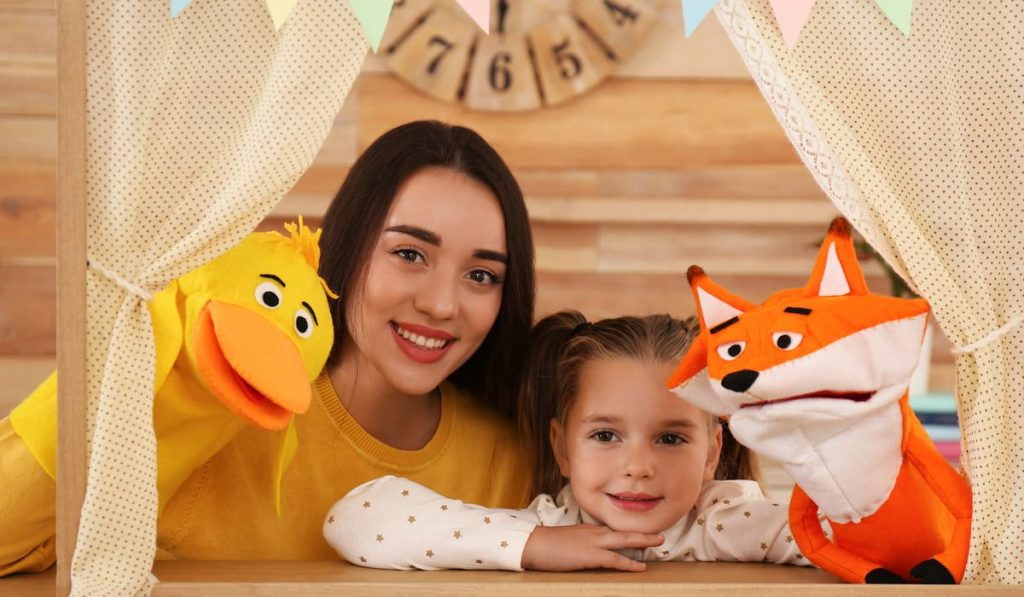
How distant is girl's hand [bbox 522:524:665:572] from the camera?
1.40 m

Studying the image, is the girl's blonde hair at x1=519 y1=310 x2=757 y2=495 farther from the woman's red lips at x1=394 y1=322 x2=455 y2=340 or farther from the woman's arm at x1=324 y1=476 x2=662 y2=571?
the woman's arm at x1=324 y1=476 x2=662 y2=571

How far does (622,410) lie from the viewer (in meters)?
1.61

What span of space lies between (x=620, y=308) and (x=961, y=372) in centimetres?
215

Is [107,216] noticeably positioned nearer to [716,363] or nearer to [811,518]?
[716,363]

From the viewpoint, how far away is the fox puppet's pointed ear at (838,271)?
1307 millimetres

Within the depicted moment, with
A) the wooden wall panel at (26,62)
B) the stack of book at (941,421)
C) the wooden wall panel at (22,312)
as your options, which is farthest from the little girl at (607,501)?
the wooden wall panel at (26,62)

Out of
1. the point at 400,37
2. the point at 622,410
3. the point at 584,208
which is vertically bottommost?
the point at 622,410

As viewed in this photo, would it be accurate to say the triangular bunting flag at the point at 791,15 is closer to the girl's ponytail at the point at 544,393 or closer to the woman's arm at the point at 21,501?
the girl's ponytail at the point at 544,393

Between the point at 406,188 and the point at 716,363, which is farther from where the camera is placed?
the point at 406,188

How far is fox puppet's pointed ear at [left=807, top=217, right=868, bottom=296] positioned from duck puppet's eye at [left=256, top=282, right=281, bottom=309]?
0.61m

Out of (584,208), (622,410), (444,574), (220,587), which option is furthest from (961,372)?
(584,208)

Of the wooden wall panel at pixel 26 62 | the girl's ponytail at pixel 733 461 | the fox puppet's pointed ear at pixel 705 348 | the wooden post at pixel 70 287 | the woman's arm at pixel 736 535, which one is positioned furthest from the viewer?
the wooden wall panel at pixel 26 62

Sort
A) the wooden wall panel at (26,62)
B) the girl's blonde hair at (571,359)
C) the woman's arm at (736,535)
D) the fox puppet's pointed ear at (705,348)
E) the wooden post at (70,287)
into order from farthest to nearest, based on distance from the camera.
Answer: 1. the wooden wall panel at (26,62)
2. the girl's blonde hair at (571,359)
3. the woman's arm at (736,535)
4. the fox puppet's pointed ear at (705,348)
5. the wooden post at (70,287)

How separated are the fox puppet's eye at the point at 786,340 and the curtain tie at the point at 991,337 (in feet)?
0.64
